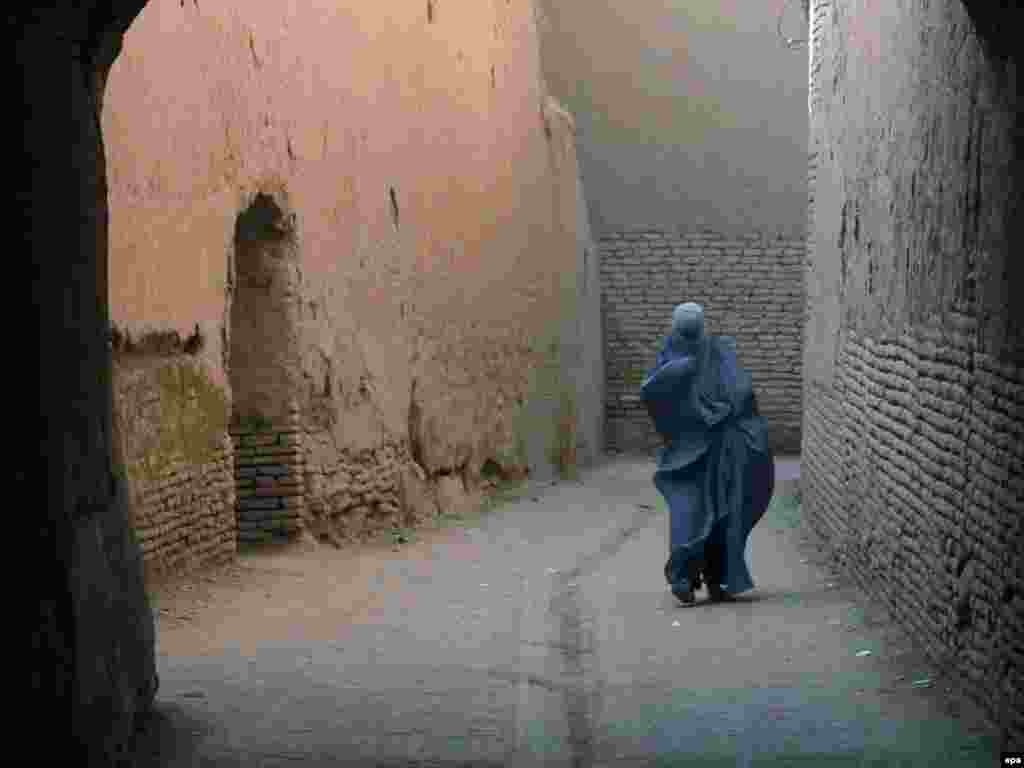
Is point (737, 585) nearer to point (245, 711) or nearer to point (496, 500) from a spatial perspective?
point (245, 711)

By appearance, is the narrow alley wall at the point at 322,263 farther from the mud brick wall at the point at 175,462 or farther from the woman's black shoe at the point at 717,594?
the woman's black shoe at the point at 717,594

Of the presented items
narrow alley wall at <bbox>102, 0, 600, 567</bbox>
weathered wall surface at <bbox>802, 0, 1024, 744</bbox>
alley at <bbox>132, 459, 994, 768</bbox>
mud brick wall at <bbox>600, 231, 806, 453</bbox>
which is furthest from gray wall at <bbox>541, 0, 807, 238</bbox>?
alley at <bbox>132, 459, 994, 768</bbox>

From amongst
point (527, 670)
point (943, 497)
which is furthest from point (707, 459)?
point (943, 497)

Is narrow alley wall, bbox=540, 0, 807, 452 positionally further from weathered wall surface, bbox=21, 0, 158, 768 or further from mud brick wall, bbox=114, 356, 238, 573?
weathered wall surface, bbox=21, 0, 158, 768

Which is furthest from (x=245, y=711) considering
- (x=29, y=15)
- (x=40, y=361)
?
(x=29, y=15)

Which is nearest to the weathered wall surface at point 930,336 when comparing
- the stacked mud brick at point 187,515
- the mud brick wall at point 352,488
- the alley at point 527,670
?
the alley at point 527,670

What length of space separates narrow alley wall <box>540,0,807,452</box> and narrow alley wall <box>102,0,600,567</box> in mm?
3864

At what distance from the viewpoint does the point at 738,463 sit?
888 cm

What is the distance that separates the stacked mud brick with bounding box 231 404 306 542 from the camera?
1030cm

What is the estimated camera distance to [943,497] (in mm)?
6598

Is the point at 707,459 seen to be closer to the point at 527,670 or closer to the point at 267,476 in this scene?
the point at 527,670

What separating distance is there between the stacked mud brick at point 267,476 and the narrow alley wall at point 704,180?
33.3ft

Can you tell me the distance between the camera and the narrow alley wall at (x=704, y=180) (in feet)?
65.2

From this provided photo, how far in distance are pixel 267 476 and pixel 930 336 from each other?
467cm
